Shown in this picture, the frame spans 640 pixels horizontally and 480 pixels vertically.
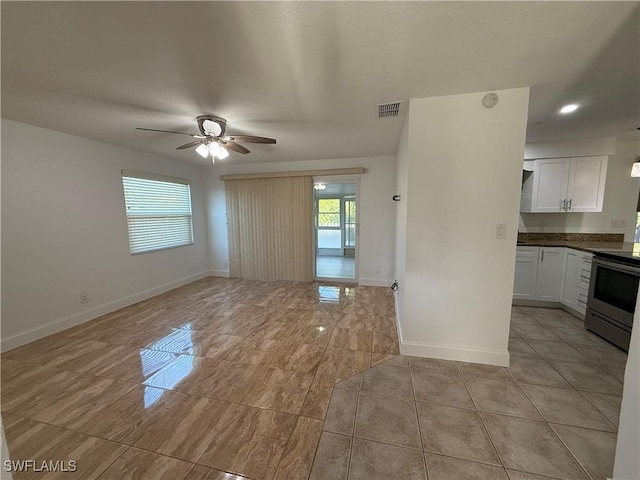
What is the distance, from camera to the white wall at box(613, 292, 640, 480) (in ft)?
3.37

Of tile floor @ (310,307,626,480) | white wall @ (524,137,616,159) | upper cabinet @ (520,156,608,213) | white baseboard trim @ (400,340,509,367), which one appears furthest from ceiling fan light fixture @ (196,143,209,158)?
upper cabinet @ (520,156,608,213)

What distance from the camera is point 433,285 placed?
7.67 feet

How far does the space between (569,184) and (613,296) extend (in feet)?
5.57

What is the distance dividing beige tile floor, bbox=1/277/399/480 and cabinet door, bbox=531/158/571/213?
2.78 m

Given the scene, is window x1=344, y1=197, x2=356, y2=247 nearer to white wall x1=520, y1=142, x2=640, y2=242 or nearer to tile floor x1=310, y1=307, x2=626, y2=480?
white wall x1=520, y1=142, x2=640, y2=242

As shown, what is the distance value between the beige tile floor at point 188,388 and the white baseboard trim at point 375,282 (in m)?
1.17

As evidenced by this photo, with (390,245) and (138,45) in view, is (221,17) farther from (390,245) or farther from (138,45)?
(390,245)

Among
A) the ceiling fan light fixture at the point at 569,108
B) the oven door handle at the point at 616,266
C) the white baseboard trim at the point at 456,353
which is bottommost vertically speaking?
the white baseboard trim at the point at 456,353

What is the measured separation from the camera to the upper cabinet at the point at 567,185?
337cm

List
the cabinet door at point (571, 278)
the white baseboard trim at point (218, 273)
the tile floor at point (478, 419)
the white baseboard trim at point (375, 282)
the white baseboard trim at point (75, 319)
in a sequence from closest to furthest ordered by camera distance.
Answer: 1. the tile floor at point (478, 419)
2. the white baseboard trim at point (75, 319)
3. the cabinet door at point (571, 278)
4. the white baseboard trim at point (375, 282)
5. the white baseboard trim at point (218, 273)

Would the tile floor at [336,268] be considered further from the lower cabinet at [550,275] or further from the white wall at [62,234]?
the white wall at [62,234]

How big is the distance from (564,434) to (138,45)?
3612mm

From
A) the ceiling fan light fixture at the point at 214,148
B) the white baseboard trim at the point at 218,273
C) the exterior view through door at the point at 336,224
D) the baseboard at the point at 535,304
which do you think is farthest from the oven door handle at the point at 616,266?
the white baseboard trim at the point at 218,273

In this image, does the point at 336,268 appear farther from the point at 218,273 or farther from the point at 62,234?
the point at 62,234
